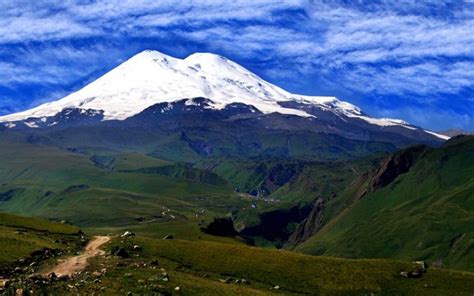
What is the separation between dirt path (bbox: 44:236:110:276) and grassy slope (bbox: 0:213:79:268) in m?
3.86

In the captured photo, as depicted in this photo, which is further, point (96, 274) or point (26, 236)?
point (26, 236)

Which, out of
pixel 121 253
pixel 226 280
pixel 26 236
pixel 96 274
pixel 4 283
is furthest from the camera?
pixel 26 236

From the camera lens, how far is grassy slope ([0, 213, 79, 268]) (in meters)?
71.3

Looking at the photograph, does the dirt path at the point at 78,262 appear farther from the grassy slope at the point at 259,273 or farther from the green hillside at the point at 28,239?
the green hillside at the point at 28,239

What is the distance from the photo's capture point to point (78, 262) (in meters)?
71.4

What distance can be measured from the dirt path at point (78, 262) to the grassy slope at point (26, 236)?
12.7 feet

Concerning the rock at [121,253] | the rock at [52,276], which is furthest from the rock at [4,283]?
the rock at [121,253]

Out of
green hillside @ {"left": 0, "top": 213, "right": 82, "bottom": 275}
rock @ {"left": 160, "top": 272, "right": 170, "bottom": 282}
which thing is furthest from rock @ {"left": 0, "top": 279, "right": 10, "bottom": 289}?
rock @ {"left": 160, "top": 272, "right": 170, "bottom": 282}

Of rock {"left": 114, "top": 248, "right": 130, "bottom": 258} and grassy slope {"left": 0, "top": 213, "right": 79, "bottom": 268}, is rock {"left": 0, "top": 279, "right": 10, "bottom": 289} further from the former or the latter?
rock {"left": 114, "top": 248, "right": 130, "bottom": 258}

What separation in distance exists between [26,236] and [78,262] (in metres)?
15.5

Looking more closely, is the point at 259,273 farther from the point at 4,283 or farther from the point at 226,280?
the point at 4,283

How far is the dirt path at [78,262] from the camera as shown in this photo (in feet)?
220

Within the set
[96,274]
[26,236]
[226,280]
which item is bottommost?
[226,280]

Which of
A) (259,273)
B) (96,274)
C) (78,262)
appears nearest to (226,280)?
(259,273)
